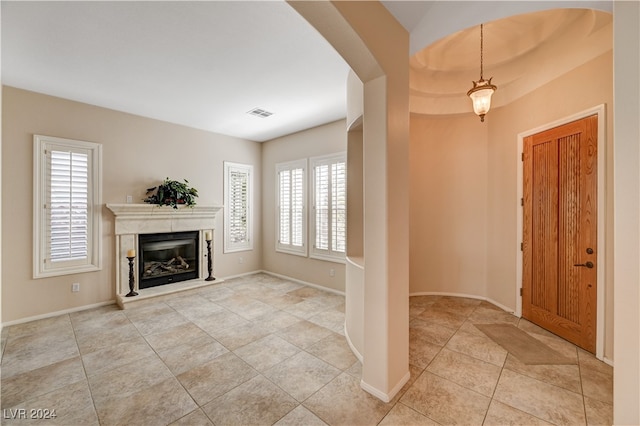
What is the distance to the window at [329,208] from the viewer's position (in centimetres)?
463

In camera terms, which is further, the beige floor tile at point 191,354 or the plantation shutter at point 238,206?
the plantation shutter at point 238,206

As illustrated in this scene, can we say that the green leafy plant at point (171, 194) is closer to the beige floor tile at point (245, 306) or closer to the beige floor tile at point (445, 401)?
the beige floor tile at point (245, 306)

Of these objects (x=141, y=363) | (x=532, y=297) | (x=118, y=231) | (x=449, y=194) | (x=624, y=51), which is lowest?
(x=141, y=363)

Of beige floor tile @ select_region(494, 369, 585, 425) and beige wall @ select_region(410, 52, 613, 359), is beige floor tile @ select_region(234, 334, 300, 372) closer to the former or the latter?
beige floor tile @ select_region(494, 369, 585, 425)

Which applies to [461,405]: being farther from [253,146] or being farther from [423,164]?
[253,146]

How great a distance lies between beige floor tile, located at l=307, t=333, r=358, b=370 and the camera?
8.41ft

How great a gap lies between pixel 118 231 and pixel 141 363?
97.8 inches

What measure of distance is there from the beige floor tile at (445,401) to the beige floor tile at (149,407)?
1698 millimetres

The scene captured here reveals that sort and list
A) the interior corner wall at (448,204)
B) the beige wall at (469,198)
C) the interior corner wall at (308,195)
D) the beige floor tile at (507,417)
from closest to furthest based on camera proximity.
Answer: the beige floor tile at (507,417) < the beige wall at (469,198) < the interior corner wall at (448,204) < the interior corner wall at (308,195)

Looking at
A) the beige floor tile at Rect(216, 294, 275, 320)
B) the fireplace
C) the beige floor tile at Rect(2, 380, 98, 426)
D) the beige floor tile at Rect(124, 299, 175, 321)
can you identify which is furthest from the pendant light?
the fireplace

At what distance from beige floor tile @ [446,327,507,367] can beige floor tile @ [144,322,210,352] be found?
2808mm

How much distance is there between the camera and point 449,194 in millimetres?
4332

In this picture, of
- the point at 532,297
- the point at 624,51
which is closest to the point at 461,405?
the point at 532,297

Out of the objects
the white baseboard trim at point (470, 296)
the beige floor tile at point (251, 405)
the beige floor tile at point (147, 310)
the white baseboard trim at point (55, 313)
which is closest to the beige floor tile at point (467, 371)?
the beige floor tile at point (251, 405)
